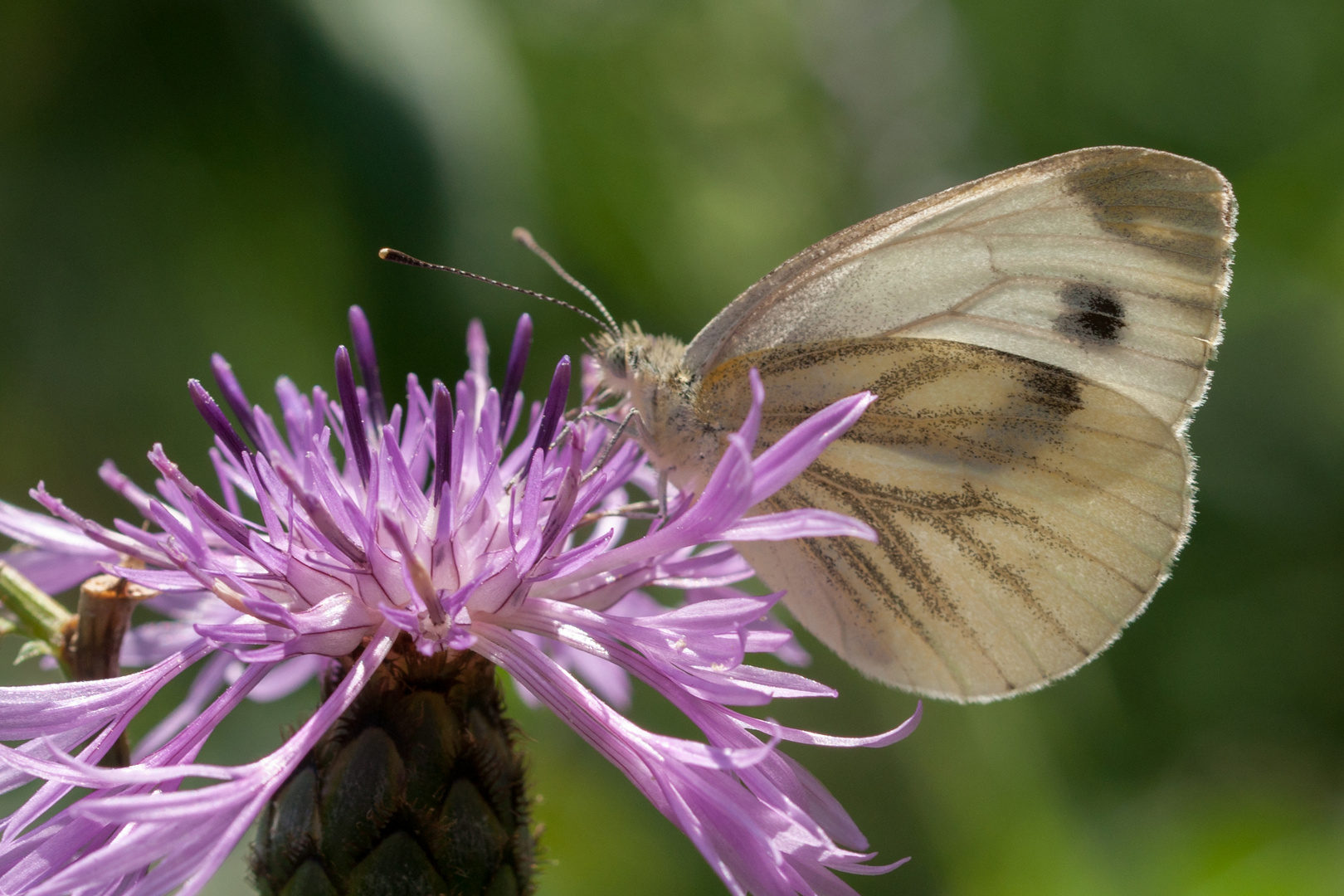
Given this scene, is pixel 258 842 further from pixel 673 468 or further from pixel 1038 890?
pixel 1038 890

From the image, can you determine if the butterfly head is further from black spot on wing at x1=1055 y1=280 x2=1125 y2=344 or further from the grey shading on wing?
black spot on wing at x1=1055 y1=280 x2=1125 y2=344

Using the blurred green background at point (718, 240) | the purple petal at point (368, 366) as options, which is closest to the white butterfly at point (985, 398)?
the purple petal at point (368, 366)

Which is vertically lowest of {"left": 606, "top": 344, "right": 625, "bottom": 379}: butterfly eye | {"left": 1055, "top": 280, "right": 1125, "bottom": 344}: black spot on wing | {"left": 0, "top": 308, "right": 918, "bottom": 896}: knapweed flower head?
{"left": 0, "top": 308, "right": 918, "bottom": 896}: knapweed flower head

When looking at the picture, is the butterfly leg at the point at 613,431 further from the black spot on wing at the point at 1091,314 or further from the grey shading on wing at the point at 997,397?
the black spot on wing at the point at 1091,314

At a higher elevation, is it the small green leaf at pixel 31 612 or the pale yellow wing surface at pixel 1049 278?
the pale yellow wing surface at pixel 1049 278

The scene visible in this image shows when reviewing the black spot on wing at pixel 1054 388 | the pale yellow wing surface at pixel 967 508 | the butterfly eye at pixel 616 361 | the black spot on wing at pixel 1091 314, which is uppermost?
the black spot on wing at pixel 1091 314

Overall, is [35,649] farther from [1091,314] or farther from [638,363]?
[1091,314]

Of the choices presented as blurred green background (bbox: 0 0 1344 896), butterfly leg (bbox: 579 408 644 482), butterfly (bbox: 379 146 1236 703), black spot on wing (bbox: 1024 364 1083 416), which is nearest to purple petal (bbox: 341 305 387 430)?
butterfly (bbox: 379 146 1236 703)
